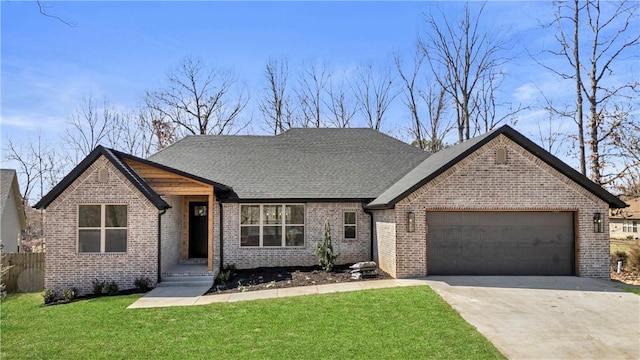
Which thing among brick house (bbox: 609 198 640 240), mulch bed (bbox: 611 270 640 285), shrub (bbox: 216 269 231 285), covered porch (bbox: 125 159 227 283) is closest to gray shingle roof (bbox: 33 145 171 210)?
covered porch (bbox: 125 159 227 283)

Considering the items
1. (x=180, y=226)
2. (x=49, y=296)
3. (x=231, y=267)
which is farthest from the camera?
(x=180, y=226)

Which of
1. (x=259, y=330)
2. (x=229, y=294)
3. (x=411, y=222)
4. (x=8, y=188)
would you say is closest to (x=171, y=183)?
(x=229, y=294)

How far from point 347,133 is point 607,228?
1111 cm

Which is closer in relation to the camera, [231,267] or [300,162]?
[231,267]

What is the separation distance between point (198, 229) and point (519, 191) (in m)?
11.4

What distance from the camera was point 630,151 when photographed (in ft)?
70.7

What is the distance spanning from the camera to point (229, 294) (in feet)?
39.1

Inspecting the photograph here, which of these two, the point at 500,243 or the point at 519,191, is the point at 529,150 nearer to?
the point at 519,191

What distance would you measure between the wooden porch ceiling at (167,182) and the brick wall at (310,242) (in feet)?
6.35

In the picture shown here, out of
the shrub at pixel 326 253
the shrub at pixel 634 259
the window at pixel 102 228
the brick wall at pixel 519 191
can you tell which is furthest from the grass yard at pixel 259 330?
the shrub at pixel 634 259

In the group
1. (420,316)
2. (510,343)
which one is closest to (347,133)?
(420,316)

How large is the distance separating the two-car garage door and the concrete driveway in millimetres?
424

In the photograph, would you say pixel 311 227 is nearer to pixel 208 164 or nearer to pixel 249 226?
pixel 249 226

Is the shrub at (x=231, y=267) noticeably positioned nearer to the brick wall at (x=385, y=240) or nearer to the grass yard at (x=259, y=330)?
the grass yard at (x=259, y=330)
